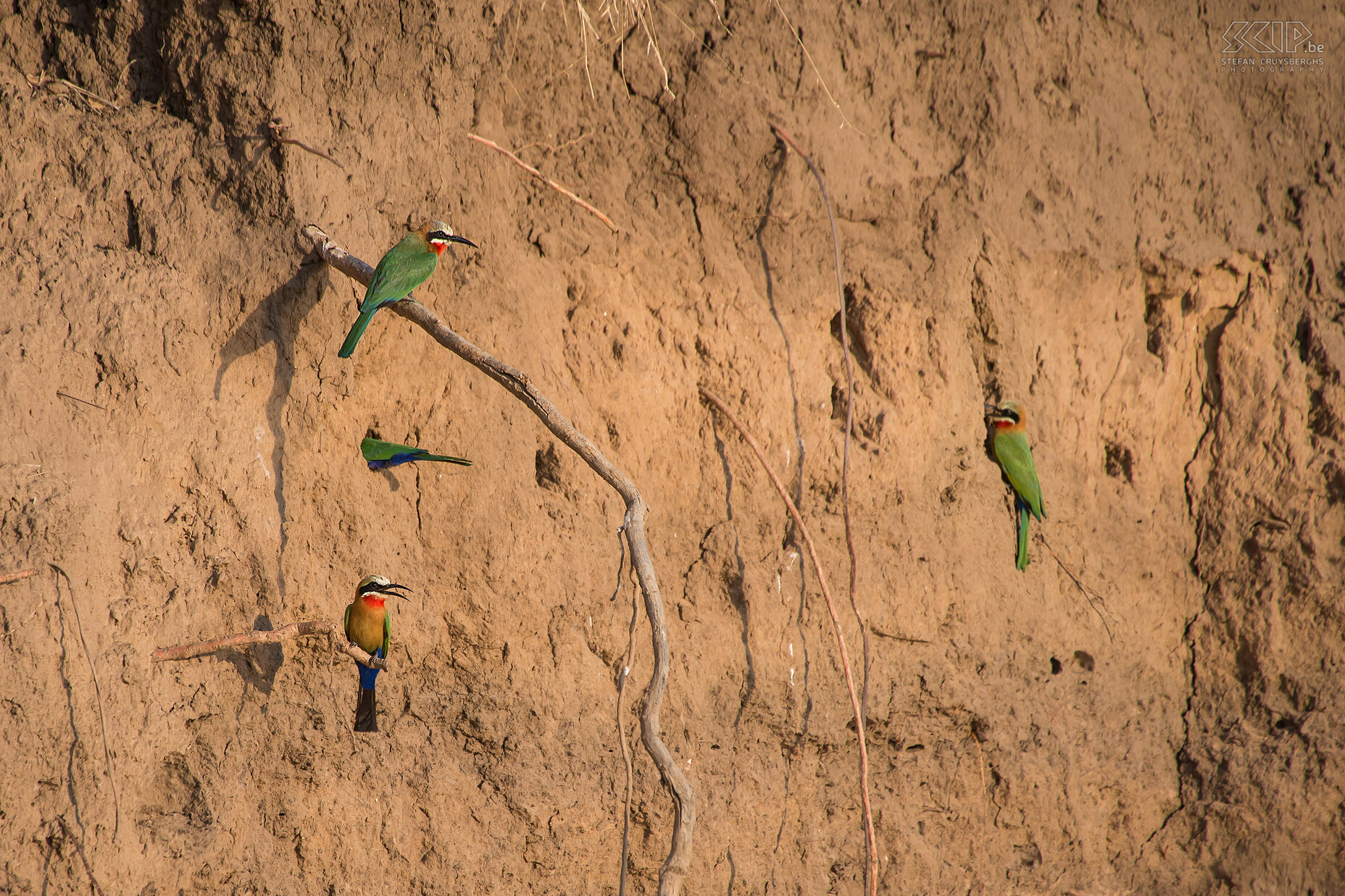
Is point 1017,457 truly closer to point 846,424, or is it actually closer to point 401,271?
point 846,424

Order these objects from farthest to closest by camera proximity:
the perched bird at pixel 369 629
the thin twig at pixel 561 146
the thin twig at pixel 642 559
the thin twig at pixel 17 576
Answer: the thin twig at pixel 561 146
the perched bird at pixel 369 629
the thin twig at pixel 17 576
the thin twig at pixel 642 559

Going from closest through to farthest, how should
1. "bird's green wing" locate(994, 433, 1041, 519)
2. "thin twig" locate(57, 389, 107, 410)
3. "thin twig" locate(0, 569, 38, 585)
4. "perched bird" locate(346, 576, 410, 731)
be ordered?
"thin twig" locate(0, 569, 38, 585) → "thin twig" locate(57, 389, 107, 410) → "perched bird" locate(346, 576, 410, 731) → "bird's green wing" locate(994, 433, 1041, 519)

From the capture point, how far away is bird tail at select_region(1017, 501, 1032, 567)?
3793mm

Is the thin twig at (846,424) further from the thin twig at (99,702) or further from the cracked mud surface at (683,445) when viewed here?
the thin twig at (99,702)

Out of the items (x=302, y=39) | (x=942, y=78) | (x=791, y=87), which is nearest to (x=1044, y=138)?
(x=942, y=78)

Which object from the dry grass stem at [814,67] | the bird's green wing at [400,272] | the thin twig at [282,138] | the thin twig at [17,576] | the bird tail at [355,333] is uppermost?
the dry grass stem at [814,67]

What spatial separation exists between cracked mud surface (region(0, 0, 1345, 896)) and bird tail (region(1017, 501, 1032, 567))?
113mm

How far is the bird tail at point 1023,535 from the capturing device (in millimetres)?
3793

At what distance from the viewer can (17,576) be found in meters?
2.30

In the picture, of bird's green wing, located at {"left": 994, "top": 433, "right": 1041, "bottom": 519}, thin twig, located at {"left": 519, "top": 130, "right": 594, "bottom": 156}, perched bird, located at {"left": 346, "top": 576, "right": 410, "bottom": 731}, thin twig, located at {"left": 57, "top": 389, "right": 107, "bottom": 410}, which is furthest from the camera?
bird's green wing, located at {"left": 994, "top": 433, "right": 1041, "bottom": 519}

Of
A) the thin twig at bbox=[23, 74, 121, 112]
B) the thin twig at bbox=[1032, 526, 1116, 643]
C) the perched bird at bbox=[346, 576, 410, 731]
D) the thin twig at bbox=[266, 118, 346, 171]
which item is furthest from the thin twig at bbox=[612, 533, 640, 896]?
the thin twig at bbox=[23, 74, 121, 112]

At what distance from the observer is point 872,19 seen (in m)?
3.73

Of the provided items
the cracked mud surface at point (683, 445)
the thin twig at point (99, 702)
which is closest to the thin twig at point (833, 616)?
the cracked mud surface at point (683, 445)

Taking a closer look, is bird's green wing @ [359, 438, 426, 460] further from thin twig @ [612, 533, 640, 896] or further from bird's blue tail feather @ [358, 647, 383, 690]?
thin twig @ [612, 533, 640, 896]
